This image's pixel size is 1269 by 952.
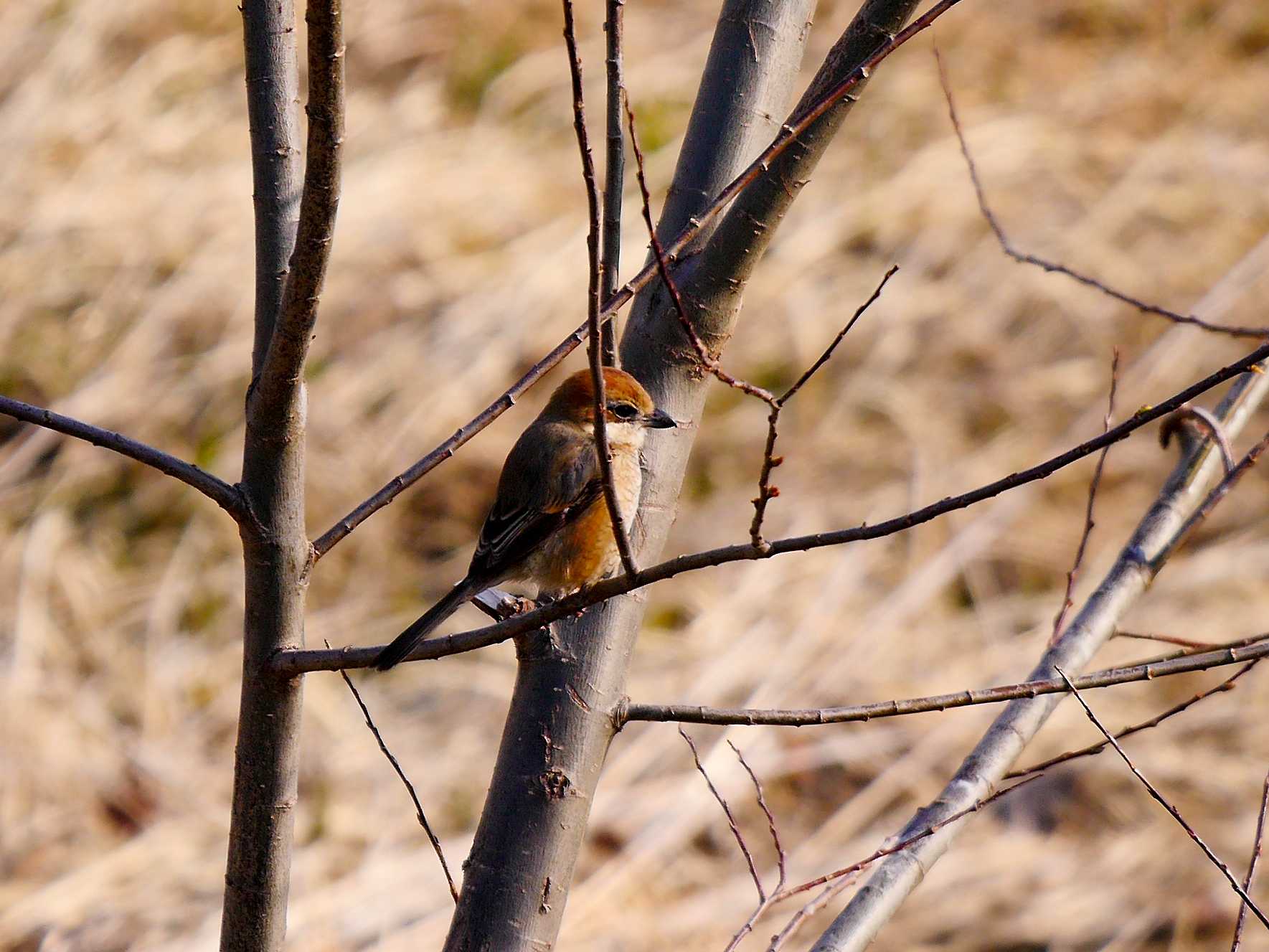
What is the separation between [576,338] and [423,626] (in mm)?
722

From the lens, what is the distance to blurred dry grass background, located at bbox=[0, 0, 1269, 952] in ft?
15.4

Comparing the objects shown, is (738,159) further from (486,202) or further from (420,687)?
(486,202)

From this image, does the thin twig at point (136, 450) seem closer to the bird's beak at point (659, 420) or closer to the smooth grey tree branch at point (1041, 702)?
the bird's beak at point (659, 420)

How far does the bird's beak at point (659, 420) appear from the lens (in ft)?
7.43

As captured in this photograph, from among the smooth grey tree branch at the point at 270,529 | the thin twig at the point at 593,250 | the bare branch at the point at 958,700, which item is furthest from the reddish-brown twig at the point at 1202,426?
the smooth grey tree branch at the point at 270,529

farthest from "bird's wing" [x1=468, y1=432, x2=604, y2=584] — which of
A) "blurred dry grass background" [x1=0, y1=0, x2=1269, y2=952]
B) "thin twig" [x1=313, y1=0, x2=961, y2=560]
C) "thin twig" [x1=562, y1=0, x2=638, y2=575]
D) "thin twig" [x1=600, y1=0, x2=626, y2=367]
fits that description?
"blurred dry grass background" [x1=0, y1=0, x2=1269, y2=952]

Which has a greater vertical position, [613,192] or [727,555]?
[613,192]

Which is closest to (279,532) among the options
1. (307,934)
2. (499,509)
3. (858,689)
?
(499,509)

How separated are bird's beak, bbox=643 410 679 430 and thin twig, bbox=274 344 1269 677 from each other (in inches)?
23.4

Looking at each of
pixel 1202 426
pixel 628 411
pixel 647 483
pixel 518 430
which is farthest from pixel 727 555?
pixel 518 430

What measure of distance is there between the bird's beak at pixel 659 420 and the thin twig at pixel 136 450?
80cm

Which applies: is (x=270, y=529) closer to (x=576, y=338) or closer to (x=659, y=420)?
(x=576, y=338)

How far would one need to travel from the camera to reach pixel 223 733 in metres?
5.09

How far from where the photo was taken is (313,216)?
5.04ft
